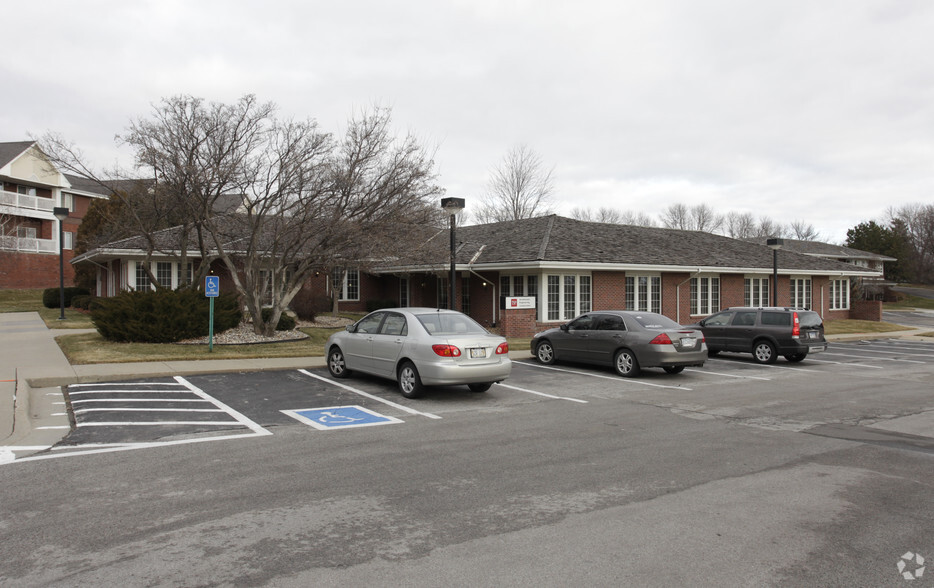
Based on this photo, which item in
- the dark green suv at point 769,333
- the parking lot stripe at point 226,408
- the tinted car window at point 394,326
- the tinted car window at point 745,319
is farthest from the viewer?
the tinted car window at point 745,319

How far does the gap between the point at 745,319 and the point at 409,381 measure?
1121 cm

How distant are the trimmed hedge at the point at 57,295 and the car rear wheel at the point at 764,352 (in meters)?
34.2

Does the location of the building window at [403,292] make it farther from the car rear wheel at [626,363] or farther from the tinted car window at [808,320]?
the tinted car window at [808,320]

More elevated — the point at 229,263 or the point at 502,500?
the point at 229,263

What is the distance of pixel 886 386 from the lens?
1266cm

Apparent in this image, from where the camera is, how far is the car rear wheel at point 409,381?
10384 mm

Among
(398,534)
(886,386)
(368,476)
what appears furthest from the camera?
(886,386)

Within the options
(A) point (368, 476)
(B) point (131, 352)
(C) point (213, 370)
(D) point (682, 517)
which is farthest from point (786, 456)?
(B) point (131, 352)

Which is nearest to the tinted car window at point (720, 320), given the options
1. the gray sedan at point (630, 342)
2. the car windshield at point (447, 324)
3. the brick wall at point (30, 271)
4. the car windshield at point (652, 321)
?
the gray sedan at point (630, 342)

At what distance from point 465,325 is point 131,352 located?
9439 millimetres

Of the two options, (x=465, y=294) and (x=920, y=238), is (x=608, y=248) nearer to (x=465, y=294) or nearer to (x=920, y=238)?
(x=465, y=294)

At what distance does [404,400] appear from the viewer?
1048cm

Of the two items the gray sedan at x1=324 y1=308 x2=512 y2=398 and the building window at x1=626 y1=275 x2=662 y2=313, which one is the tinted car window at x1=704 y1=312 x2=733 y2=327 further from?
the gray sedan at x1=324 y1=308 x2=512 y2=398

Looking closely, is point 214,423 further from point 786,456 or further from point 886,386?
point 886,386
